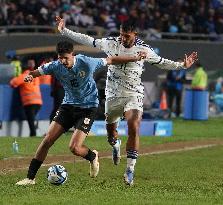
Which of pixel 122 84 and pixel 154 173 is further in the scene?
pixel 154 173

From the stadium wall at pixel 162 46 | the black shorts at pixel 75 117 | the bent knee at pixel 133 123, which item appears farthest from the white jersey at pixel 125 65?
the stadium wall at pixel 162 46

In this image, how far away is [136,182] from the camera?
44.3 feet

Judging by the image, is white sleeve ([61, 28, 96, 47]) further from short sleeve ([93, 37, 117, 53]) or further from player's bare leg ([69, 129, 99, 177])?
player's bare leg ([69, 129, 99, 177])

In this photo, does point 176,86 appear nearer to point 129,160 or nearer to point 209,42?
point 209,42

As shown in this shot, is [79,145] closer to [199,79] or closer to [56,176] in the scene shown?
[56,176]

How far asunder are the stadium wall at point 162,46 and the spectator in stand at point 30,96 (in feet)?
32.5

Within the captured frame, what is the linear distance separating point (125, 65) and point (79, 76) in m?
1.15

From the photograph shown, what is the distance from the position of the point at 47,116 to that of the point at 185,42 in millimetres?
15820

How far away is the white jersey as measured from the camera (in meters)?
13.7

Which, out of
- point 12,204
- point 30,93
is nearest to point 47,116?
point 30,93

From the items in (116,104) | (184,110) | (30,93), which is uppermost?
(116,104)

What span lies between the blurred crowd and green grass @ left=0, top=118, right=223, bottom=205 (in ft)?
51.0

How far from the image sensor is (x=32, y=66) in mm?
22406

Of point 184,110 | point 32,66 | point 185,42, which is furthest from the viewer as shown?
point 185,42
